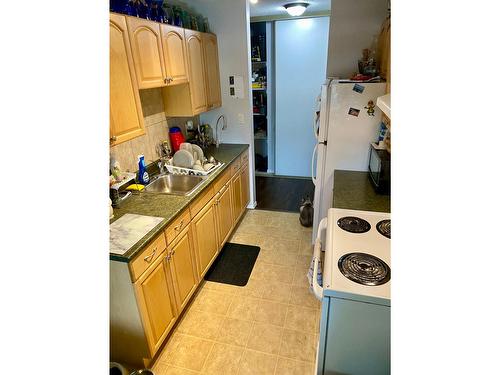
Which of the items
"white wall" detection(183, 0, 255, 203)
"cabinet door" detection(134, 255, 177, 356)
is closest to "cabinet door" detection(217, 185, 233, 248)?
"white wall" detection(183, 0, 255, 203)

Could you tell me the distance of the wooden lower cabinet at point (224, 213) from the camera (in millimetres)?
2635

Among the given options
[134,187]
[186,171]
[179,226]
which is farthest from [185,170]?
[179,226]

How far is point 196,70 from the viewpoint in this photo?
268 cm

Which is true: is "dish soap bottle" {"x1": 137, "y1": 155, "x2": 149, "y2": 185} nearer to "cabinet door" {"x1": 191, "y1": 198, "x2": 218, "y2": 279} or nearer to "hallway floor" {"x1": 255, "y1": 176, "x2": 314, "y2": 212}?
"cabinet door" {"x1": 191, "y1": 198, "x2": 218, "y2": 279}


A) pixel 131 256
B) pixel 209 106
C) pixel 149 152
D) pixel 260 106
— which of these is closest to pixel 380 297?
pixel 131 256

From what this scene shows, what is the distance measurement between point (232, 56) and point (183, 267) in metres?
2.27

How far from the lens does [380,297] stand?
1.20 m

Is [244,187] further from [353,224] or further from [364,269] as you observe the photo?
[364,269]

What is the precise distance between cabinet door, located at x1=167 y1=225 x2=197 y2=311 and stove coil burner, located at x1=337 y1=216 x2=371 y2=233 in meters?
1.05
